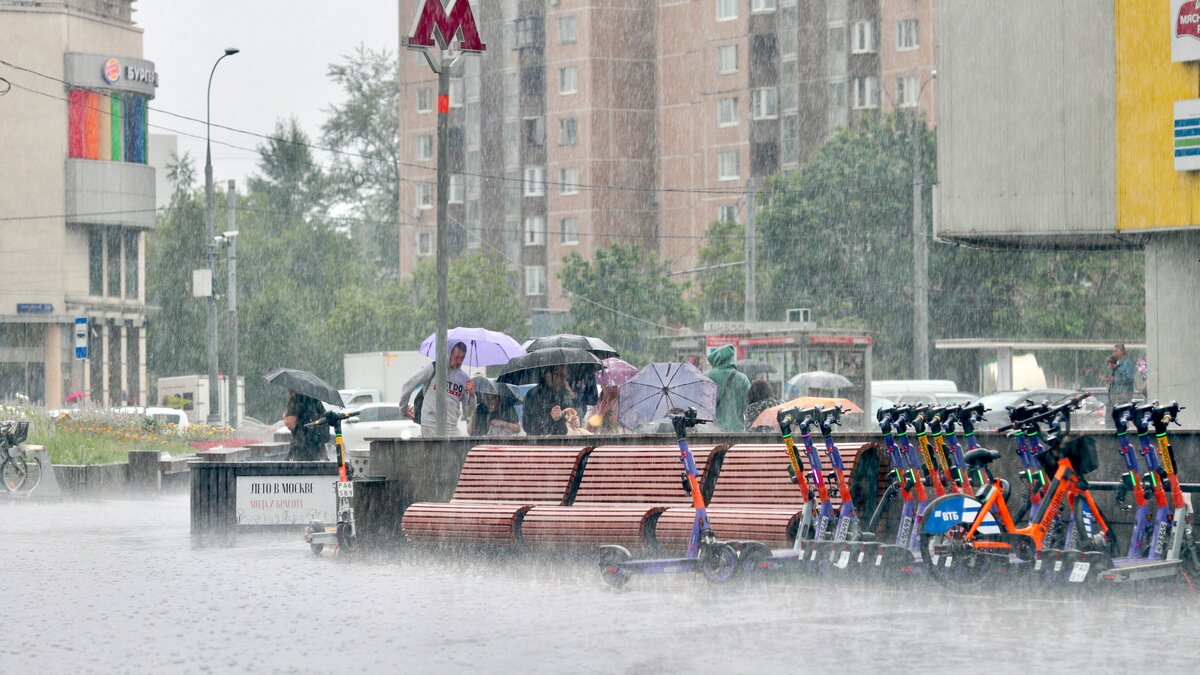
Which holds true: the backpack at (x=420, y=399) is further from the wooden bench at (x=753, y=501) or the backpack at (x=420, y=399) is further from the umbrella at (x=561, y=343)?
the wooden bench at (x=753, y=501)

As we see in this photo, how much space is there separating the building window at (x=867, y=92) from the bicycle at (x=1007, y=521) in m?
76.1

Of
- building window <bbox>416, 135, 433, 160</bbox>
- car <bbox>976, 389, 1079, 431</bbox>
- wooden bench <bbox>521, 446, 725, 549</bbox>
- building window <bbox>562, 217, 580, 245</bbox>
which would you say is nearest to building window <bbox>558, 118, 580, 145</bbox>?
building window <bbox>562, 217, 580, 245</bbox>

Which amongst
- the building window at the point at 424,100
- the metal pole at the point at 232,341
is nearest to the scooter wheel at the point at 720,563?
the metal pole at the point at 232,341

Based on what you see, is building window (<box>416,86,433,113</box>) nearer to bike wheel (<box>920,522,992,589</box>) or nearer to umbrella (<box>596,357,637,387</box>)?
umbrella (<box>596,357,637,387</box>)

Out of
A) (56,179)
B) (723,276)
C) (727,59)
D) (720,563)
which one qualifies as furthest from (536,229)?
(720,563)

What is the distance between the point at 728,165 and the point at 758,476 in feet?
264

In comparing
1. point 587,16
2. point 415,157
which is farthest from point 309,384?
point 415,157

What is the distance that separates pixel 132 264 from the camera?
70.2 metres

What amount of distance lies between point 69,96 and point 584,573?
55.3m

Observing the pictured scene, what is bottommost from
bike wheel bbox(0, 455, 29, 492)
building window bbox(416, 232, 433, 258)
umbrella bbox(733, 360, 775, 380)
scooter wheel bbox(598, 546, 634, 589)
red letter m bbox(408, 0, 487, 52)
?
bike wheel bbox(0, 455, 29, 492)

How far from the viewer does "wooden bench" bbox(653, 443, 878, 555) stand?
13711 millimetres

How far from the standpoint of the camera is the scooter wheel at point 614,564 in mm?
13227

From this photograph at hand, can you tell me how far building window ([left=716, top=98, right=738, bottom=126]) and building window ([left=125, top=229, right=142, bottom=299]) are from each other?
33.7 metres

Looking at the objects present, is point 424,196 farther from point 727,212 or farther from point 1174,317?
point 1174,317
